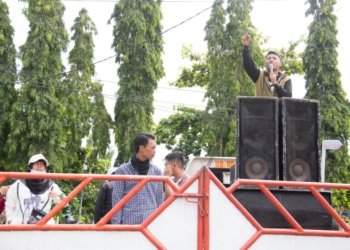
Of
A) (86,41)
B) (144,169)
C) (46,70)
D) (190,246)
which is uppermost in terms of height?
(86,41)

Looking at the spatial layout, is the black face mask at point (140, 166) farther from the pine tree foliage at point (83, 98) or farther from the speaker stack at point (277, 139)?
the pine tree foliage at point (83, 98)

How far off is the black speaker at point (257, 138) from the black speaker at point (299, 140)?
3.6 inches

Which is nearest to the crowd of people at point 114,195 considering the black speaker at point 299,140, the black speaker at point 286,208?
the black speaker at point 286,208

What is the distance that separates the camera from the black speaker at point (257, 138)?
599 cm

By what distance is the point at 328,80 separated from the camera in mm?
25984

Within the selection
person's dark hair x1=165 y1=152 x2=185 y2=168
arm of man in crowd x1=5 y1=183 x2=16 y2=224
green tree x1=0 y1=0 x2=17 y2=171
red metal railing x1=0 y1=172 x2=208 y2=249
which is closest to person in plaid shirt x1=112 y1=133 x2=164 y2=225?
red metal railing x1=0 y1=172 x2=208 y2=249

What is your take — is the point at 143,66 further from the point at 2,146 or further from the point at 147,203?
the point at 147,203

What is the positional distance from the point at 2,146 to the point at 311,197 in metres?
19.2

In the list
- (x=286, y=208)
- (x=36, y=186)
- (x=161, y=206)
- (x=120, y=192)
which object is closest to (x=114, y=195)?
(x=120, y=192)

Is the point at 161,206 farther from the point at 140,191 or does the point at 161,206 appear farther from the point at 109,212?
the point at 140,191

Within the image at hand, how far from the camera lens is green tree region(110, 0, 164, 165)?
24.9 m

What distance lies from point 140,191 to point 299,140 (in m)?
1.93

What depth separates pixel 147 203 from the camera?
5062mm

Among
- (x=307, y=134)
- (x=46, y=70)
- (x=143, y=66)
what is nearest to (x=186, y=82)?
(x=143, y=66)
